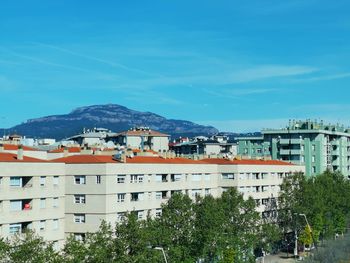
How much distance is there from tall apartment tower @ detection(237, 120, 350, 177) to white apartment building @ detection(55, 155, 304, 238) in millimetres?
56566

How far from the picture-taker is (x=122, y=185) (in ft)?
226

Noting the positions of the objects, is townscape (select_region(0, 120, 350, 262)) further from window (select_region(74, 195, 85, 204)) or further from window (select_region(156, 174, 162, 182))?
window (select_region(156, 174, 162, 182))

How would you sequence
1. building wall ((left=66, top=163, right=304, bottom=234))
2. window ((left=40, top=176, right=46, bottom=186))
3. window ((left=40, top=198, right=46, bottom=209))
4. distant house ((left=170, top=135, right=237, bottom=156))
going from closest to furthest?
window ((left=40, top=198, right=46, bottom=209)) → window ((left=40, top=176, right=46, bottom=186)) → building wall ((left=66, top=163, right=304, bottom=234)) → distant house ((left=170, top=135, right=237, bottom=156))

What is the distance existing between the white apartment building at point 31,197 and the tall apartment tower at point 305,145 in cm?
8848

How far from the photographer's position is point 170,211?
212ft

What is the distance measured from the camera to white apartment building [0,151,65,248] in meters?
54.8

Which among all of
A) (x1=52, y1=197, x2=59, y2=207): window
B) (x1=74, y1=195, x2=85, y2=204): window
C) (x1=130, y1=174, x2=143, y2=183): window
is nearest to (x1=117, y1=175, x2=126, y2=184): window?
(x1=130, y1=174, x2=143, y2=183): window

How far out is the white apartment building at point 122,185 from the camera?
66188 millimetres

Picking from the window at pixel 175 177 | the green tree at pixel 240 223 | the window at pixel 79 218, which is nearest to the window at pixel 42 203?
the window at pixel 79 218

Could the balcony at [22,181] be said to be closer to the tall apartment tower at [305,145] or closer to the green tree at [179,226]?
the green tree at [179,226]

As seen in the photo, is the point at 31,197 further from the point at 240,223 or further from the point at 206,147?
the point at 206,147

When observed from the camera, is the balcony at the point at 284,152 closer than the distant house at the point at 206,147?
Yes

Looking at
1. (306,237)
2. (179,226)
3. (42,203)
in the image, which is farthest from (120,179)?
(306,237)

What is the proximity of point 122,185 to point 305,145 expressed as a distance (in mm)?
83681
